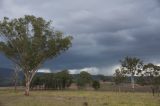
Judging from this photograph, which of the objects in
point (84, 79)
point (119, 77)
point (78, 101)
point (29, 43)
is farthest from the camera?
point (84, 79)

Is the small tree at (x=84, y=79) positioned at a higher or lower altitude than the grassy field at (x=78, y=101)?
higher

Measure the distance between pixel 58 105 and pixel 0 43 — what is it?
4274 centimetres

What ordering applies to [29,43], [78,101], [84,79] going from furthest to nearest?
1. [84,79]
2. [29,43]
3. [78,101]

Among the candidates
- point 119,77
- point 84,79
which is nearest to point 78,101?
point 119,77

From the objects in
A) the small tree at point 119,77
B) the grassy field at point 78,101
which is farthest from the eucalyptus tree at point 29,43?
the small tree at point 119,77

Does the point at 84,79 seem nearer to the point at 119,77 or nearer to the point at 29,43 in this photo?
the point at 119,77

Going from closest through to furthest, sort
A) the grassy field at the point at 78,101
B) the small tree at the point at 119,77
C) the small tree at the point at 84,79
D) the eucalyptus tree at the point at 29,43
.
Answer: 1. the grassy field at the point at 78,101
2. the eucalyptus tree at the point at 29,43
3. the small tree at the point at 119,77
4. the small tree at the point at 84,79

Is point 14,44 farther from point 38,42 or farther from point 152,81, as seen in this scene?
point 152,81

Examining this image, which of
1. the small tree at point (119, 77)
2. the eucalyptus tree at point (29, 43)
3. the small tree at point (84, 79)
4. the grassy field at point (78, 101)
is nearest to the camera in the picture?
the grassy field at point (78, 101)

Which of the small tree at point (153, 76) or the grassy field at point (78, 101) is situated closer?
the grassy field at point (78, 101)

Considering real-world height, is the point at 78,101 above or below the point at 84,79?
below

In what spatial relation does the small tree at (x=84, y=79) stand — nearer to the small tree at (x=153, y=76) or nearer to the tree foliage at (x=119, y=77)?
the tree foliage at (x=119, y=77)

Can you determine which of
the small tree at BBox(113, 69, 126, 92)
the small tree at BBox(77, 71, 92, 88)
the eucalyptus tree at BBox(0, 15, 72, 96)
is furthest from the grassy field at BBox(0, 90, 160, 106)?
the small tree at BBox(77, 71, 92, 88)

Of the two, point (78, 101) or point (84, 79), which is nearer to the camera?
point (78, 101)
